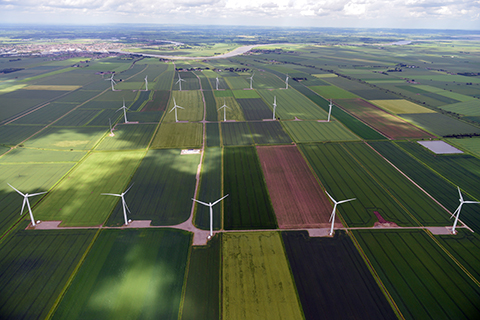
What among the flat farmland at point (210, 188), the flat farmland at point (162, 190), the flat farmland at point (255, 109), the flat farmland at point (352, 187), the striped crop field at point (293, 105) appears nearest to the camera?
the flat farmland at point (210, 188)

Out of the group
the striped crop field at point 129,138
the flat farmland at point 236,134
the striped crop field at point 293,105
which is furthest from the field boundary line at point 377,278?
the striped crop field at point 293,105

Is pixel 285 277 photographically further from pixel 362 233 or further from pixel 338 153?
pixel 338 153

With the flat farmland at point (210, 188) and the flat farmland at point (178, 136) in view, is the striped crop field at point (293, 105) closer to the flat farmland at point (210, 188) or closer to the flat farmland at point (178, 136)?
the flat farmland at point (178, 136)

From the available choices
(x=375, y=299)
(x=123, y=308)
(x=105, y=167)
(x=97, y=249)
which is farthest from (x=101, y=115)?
(x=375, y=299)

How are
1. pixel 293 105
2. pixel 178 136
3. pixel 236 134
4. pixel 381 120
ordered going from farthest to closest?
pixel 293 105, pixel 381 120, pixel 236 134, pixel 178 136

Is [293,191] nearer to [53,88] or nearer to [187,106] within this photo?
[187,106]

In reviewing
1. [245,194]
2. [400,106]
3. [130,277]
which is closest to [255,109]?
[245,194]
